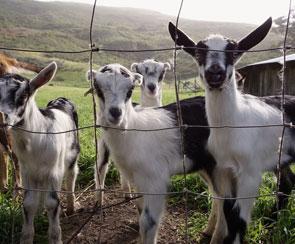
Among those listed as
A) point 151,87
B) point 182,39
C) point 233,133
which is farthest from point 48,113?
point 151,87

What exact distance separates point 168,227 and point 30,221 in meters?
1.38

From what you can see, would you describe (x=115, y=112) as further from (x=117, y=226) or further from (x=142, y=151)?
(x=117, y=226)

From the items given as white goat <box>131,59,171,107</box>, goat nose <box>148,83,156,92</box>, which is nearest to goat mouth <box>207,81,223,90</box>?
white goat <box>131,59,171,107</box>

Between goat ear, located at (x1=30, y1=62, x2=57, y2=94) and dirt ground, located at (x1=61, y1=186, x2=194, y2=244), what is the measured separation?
129cm

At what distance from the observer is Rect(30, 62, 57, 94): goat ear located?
369cm

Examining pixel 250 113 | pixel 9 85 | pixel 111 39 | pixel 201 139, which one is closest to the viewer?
pixel 9 85

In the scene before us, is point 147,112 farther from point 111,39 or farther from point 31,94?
point 111,39

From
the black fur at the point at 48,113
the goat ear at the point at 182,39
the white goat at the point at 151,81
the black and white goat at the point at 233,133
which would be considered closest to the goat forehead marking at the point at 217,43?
the black and white goat at the point at 233,133

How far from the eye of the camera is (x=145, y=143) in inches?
156

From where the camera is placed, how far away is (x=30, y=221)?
3818mm

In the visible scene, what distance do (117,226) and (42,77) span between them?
5.61 ft

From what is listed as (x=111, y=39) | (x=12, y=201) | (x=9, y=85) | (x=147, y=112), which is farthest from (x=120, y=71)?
(x=111, y=39)

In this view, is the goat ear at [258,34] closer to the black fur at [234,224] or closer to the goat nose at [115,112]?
the goat nose at [115,112]

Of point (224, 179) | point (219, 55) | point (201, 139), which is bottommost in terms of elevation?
point (224, 179)
